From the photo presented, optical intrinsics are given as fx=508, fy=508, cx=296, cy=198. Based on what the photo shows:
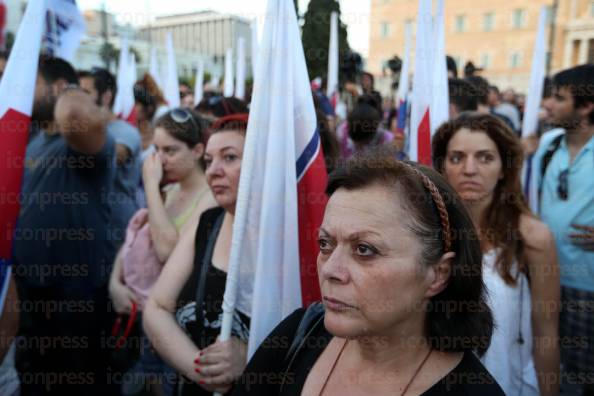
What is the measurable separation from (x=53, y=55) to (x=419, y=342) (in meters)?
3.49

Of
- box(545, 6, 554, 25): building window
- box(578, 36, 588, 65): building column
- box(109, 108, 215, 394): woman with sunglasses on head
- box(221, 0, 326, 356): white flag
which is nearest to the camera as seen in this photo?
box(221, 0, 326, 356): white flag

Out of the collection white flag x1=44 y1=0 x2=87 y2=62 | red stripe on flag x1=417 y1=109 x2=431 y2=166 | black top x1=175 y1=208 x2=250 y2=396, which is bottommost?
black top x1=175 y1=208 x2=250 y2=396

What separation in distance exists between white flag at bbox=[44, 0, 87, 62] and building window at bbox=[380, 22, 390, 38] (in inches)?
1974

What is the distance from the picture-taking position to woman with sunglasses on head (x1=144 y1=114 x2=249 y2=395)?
6.48 ft

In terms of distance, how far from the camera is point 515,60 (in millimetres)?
49938

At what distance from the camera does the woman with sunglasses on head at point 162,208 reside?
284 centimetres

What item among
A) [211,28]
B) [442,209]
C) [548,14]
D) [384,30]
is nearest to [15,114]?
[442,209]

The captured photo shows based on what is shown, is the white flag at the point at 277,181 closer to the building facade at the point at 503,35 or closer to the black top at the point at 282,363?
the black top at the point at 282,363

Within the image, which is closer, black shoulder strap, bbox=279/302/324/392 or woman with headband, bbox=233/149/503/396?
woman with headband, bbox=233/149/503/396

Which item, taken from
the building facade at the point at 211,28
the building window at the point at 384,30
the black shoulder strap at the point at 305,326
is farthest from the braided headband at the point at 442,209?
the building window at the point at 384,30

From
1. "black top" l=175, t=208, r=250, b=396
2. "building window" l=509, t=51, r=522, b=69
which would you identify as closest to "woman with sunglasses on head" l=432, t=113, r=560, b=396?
"black top" l=175, t=208, r=250, b=396

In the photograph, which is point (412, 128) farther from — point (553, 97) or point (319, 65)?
point (319, 65)

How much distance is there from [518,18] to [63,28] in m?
53.3

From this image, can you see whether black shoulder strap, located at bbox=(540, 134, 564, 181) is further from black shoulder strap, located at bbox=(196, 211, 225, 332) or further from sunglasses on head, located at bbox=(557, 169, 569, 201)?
black shoulder strap, located at bbox=(196, 211, 225, 332)
